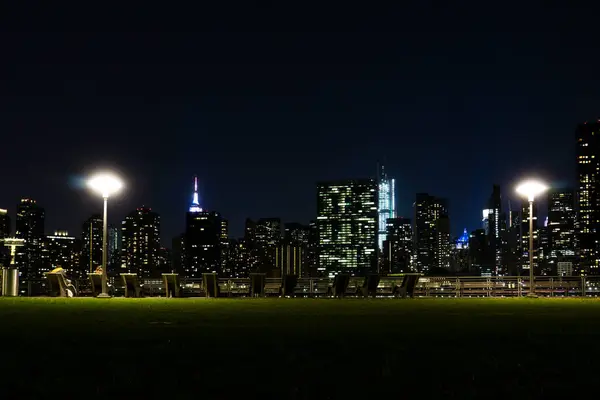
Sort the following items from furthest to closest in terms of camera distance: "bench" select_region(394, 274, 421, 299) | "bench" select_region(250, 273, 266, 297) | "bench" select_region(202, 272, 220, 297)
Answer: "bench" select_region(250, 273, 266, 297), "bench" select_region(394, 274, 421, 299), "bench" select_region(202, 272, 220, 297)

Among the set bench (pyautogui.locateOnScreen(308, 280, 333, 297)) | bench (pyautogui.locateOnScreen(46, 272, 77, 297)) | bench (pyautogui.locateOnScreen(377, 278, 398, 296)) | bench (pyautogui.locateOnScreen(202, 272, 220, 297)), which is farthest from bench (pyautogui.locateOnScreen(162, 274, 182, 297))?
bench (pyautogui.locateOnScreen(377, 278, 398, 296))

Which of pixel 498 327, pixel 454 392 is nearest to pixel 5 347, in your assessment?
pixel 454 392

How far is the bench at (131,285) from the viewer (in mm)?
31922

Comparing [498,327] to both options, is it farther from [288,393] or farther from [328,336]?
[288,393]

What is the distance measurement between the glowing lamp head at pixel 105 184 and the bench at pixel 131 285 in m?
3.38

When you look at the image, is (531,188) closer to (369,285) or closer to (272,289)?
(369,285)

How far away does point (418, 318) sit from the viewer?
49.9 ft

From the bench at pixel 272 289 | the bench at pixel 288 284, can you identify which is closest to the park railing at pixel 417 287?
the bench at pixel 272 289

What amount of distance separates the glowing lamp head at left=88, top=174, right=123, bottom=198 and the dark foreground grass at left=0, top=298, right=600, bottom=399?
772 inches

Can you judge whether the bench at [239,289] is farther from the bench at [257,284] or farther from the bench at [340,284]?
the bench at [340,284]

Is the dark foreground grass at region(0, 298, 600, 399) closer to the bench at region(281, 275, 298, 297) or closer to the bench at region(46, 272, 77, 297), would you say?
the bench at region(46, 272, 77, 297)

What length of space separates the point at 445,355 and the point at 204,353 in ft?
7.63

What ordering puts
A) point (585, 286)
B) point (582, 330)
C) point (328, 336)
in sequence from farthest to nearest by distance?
point (585, 286), point (582, 330), point (328, 336)

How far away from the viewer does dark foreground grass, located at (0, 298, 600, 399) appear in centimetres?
603
